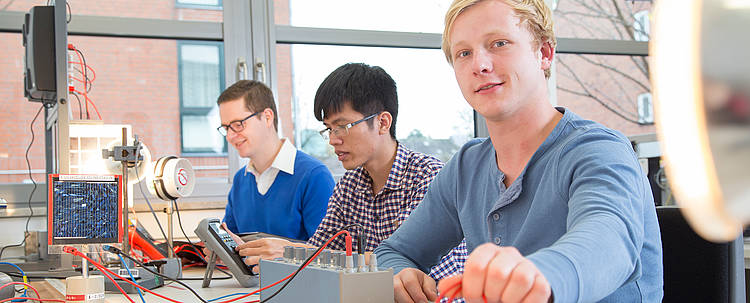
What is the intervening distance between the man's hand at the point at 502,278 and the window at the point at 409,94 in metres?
3.27

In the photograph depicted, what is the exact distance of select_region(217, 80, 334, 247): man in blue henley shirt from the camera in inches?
101

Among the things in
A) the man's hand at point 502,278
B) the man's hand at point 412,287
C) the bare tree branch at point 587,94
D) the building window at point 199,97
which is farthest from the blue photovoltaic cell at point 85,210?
the bare tree branch at point 587,94

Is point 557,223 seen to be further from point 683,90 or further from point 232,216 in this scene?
point 232,216

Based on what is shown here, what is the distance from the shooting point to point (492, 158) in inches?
48.0

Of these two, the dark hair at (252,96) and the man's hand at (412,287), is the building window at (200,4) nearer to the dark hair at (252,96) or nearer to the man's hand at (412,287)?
the dark hair at (252,96)

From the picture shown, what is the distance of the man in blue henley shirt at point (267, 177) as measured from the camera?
2572mm

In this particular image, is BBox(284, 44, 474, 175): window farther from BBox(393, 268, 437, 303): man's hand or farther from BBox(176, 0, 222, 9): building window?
BBox(393, 268, 437, 303): man's hand

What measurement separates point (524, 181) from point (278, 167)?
5.52 feet

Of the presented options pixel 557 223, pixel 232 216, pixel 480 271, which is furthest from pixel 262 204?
pixel 480 271

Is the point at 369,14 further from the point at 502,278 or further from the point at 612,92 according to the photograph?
the point at 502,278

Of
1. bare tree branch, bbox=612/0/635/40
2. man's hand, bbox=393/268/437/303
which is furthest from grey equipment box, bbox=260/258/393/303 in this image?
bare tree branch, bbox=612/0/635/40

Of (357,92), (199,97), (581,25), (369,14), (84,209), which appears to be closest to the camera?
(84,209)

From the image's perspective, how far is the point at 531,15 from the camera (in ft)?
3.77

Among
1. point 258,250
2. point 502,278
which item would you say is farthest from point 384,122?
point 502,278
